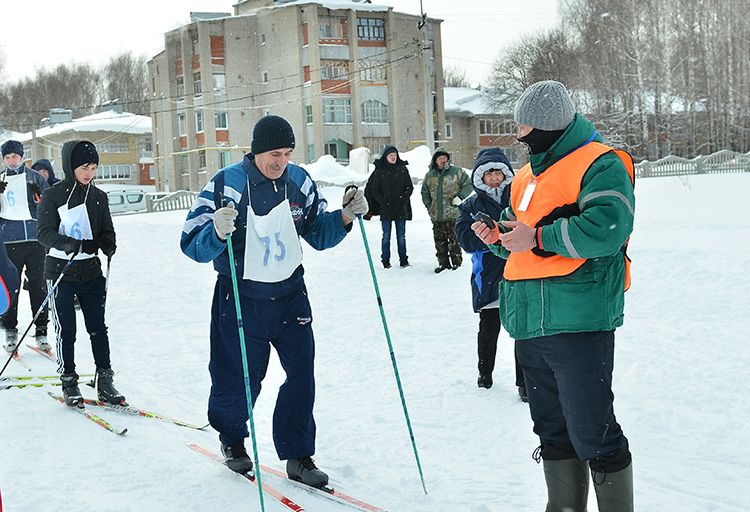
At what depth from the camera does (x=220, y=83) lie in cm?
5044

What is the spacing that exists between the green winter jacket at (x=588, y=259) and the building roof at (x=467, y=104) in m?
55.4

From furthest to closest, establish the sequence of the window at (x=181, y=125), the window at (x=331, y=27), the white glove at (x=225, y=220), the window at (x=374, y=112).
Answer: the window at (x=181, y=125) → the window at (x=374, y=112) → the window at (x=331, y=27) → the white glove at (x=225, y=220)

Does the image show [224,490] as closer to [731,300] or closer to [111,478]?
[111,478]

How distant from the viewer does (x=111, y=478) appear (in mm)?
4496

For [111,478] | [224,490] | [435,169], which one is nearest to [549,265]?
[224,490]

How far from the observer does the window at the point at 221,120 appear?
50156 mm

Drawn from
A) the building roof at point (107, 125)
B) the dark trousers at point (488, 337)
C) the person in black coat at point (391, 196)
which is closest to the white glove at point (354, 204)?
the dark trousers at point (488, 337)

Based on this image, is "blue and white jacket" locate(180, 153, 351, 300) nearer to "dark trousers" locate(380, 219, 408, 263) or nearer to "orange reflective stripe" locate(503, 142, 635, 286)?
"orange reflective stripe" locate(503, 142, 635, 286)

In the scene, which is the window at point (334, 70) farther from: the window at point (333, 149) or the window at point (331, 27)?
the window at point (333, 149)

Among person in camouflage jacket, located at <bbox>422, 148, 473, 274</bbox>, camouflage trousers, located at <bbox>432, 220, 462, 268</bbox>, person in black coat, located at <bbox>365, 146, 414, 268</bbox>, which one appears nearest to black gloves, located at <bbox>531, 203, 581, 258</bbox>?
person in camouflage jacket, located at <bbox>422, 148, 473, 274</bbox>

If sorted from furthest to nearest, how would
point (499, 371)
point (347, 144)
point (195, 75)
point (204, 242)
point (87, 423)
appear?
point (195, 75), point (347, 144), point (499, 371), point (87, 423), point (204, 242)

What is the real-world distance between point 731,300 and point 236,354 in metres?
6.11

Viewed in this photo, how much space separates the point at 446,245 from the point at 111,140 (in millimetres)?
60199

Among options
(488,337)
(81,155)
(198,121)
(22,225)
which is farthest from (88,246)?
(198,121)
